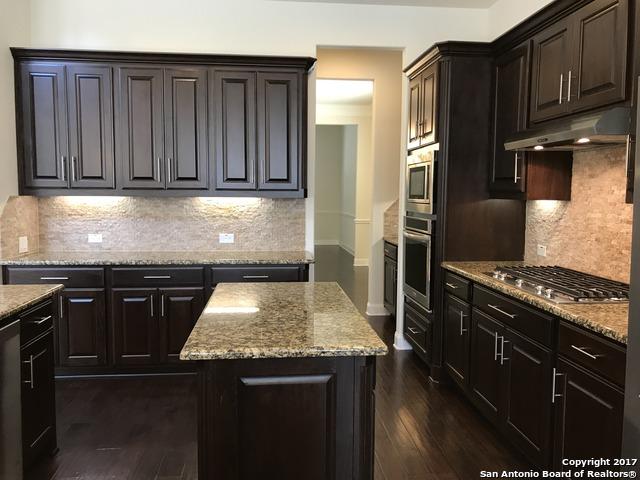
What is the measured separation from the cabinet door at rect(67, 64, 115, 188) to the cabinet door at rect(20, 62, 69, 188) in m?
0.07

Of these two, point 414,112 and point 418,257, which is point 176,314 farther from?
point 414,112

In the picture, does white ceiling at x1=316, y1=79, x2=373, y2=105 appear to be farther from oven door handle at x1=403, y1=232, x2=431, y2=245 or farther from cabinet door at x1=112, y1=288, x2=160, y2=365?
cabinet door at x1=112, y1=288, x2=160, y2=365

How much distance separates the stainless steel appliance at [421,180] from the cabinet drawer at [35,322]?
2655mm

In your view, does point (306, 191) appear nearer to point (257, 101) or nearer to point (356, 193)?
point (257, 101)

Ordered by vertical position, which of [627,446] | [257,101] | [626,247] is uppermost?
[257,101]

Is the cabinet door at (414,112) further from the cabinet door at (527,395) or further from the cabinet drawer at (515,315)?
the cabinet door at (527,395)

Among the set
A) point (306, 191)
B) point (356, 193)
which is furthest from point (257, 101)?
point (356, 193)

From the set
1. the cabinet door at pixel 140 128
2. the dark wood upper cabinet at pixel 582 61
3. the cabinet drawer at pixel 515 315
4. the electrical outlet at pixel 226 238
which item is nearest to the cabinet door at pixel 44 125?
the cabinet door at pixel 140 128

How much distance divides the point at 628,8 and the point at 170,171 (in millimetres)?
3218

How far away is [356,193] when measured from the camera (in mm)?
10477

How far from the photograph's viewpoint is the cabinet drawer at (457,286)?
346cm

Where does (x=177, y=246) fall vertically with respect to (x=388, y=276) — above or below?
above

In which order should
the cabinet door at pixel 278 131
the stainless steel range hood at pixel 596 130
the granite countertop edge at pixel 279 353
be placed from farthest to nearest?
the cabinet door at pixel 278 131
the stainless steel range hood at pixel 596 130
the granite countertop edge at pixel 279 353

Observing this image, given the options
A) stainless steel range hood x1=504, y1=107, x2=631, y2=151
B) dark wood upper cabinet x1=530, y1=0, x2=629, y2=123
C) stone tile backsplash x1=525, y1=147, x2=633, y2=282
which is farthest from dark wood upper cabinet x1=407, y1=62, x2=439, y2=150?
stainless steel range hood x1=504, y1=107, x2=631, y2=151
